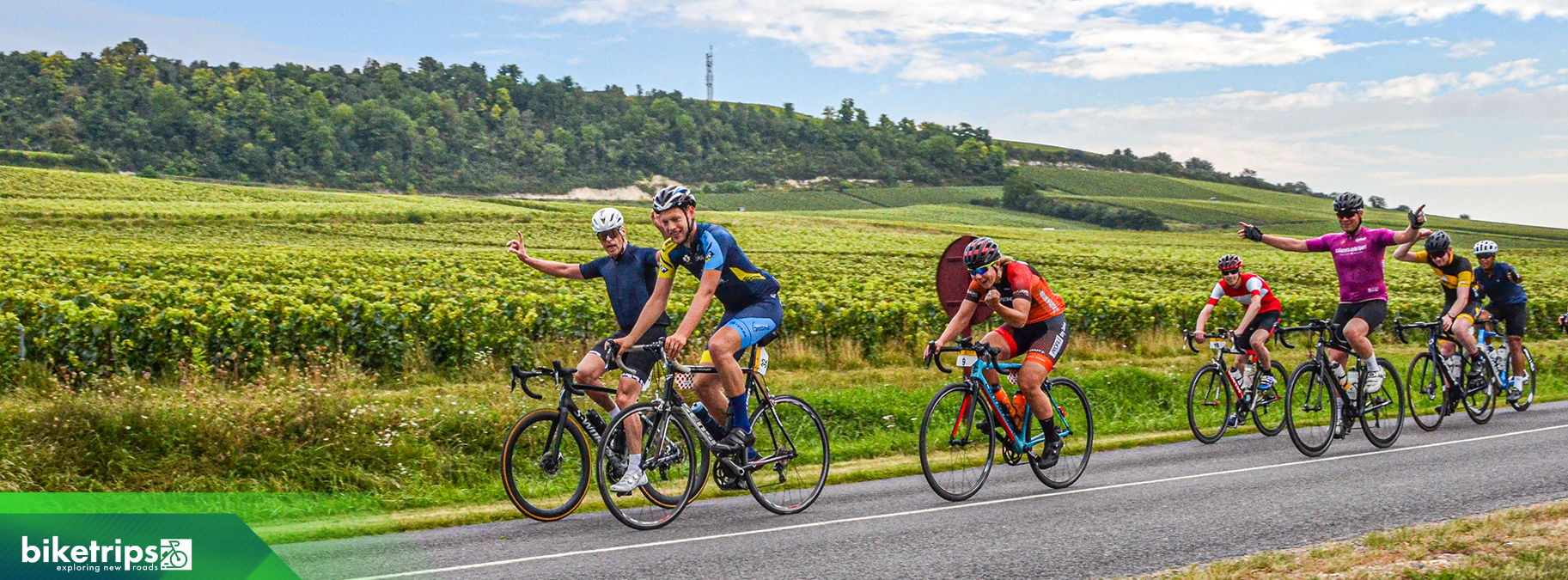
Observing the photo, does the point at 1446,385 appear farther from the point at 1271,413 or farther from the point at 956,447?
the point at 956,447

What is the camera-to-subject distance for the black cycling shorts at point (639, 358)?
24.7 ft

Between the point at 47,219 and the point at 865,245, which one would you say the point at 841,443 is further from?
the point at 47,219

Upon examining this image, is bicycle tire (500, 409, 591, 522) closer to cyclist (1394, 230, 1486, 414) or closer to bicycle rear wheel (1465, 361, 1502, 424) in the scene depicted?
cyclist (1394, 230, 1486, 414)

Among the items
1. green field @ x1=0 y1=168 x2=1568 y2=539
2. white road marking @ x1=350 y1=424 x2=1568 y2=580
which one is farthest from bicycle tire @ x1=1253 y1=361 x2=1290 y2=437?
white road marking @ x1=350 y1=424 x2=1568 y2=580

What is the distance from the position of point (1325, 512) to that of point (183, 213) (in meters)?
60.4

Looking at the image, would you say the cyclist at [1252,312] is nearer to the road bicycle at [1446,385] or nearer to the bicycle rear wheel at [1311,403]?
the bicycle rear wheel at [1311,403]

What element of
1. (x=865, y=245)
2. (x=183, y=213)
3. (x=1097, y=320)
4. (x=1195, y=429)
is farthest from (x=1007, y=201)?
(x=1195, y=429)

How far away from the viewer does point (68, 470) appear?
27.9ft

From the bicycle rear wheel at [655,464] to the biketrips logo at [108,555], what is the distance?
246 cm

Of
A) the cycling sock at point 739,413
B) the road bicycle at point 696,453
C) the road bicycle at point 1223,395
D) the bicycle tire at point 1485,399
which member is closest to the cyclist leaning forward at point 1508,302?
the bicycle tire at point 1485,399

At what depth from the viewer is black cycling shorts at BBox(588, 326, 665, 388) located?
297 inches

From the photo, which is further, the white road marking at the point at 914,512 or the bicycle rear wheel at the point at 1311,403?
the bicycle rear wheel at the point at 1311,403

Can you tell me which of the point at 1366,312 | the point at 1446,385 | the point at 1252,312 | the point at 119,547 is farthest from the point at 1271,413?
the point at 119,547

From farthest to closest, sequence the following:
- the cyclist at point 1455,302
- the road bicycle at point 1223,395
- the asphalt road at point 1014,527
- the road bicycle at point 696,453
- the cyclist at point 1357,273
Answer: the cyclist at point 1455,302 < the road bicycle at point 1223,395 < the cyclist at point 1357,273 < the road bicycle at point 696,453 < the asphalt road at point 1014,527
